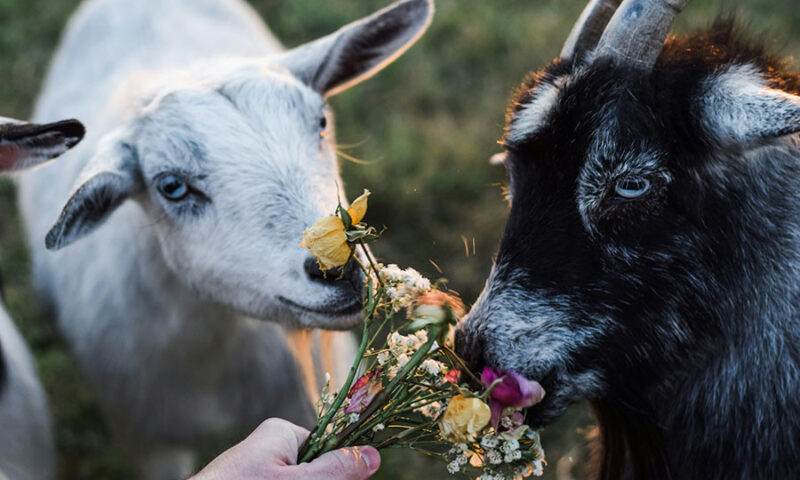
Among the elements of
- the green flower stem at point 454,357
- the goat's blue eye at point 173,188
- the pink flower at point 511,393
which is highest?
the goat's blue eye at point 173,188

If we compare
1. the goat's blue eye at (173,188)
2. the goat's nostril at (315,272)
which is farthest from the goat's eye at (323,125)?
the goat's nostril at (315,272)

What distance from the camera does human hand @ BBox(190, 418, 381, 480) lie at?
1761 millimetres

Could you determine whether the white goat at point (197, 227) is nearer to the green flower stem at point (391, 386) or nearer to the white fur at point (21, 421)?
the white fur at point (21, 421)

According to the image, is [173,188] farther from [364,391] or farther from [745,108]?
[745,108]

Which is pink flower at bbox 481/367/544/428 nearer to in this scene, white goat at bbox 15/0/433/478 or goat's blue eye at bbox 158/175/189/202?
white goat at bbox 15/0/433/478

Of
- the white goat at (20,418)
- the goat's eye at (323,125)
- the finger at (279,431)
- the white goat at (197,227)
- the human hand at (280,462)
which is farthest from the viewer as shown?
the white goat at (20,418)

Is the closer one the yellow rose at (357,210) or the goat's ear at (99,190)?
the yellow rose at (357,210)

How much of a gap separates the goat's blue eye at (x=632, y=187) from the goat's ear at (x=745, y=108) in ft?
0.67

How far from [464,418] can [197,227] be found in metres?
1.36

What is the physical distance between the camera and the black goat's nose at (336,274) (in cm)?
236

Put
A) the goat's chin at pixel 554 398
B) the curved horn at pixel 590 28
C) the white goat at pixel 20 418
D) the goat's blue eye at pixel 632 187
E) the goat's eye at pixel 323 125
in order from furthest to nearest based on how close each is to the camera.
Answer: the white goat at pixel 20 418 < the goat's eye at pixel 323 125 < the curved horn at pixel 590 28 < the goat's chin at pixel 554 398 < the goat's blue eye at pixel 632 187

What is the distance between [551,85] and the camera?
85.9 inches

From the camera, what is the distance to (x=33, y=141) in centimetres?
226

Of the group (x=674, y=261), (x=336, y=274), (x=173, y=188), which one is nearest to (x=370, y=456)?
(x=336, y=274)
